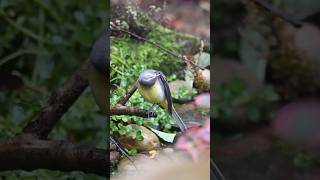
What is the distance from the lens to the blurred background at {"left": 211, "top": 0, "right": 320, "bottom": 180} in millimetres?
2021

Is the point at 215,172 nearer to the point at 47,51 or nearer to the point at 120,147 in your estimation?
the point at 120,147

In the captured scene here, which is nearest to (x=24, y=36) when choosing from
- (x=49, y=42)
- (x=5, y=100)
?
(x=49, y=42)

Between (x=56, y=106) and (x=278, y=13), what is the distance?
86 cm

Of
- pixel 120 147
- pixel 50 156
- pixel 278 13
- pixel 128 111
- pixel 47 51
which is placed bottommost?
pixel 50 156

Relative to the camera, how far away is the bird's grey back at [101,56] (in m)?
1.99

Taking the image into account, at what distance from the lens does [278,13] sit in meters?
2.01

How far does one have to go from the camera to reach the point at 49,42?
101 inches

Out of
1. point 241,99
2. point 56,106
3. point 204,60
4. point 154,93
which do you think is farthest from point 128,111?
point 56,106

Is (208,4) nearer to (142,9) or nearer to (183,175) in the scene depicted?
(142,9)

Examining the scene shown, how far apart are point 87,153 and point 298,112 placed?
2.39 ft

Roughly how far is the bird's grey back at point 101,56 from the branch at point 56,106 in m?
0.15

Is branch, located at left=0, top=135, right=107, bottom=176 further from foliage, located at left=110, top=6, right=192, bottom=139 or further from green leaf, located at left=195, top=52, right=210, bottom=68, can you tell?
green leaf, located at left=195, top=52, right=210, bottom=68

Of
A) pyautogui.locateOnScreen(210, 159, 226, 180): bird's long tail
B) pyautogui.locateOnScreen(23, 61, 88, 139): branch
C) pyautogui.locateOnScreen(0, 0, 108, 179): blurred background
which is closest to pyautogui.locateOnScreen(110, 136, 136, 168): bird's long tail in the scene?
pyautogui.locateOnScreen(210, 159, 226, 180): bird's long tail

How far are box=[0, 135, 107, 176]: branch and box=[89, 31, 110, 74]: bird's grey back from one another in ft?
1.00
